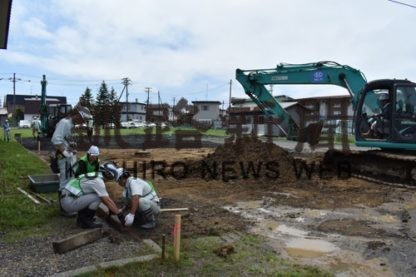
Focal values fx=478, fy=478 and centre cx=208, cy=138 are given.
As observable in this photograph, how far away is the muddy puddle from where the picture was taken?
20.3ft

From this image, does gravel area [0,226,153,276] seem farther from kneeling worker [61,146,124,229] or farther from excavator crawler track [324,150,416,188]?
excavator crawler track [324,150,416,188]

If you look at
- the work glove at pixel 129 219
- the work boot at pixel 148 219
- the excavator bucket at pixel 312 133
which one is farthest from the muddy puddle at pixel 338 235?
the excavator bucket at pixel 312 133

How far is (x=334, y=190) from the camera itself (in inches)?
465

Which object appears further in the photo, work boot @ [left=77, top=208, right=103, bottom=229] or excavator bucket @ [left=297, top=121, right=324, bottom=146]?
excavator bucket @ [left=297, top=121, right=324, bottom=146]

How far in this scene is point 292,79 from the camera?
15898 mm

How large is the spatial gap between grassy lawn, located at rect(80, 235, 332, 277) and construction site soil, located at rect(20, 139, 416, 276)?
382 mm

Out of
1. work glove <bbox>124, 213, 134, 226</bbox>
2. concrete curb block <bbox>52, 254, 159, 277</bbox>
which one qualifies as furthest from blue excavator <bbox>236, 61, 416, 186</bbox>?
concrete curb block <bbox>52, 254, 159, 277</bbox>

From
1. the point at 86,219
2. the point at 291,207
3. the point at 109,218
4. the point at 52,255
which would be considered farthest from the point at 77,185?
the point at 291,207

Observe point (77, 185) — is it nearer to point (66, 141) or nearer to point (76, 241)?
point (76, 241)

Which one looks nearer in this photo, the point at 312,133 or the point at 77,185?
the point at 77,185

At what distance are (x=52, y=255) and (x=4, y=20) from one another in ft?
36.1

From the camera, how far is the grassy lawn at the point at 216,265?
5.47 meters

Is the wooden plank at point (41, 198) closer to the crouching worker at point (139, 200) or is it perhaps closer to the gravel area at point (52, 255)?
the gravel area at point (52, 255)

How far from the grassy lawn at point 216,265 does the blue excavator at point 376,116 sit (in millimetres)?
7409
